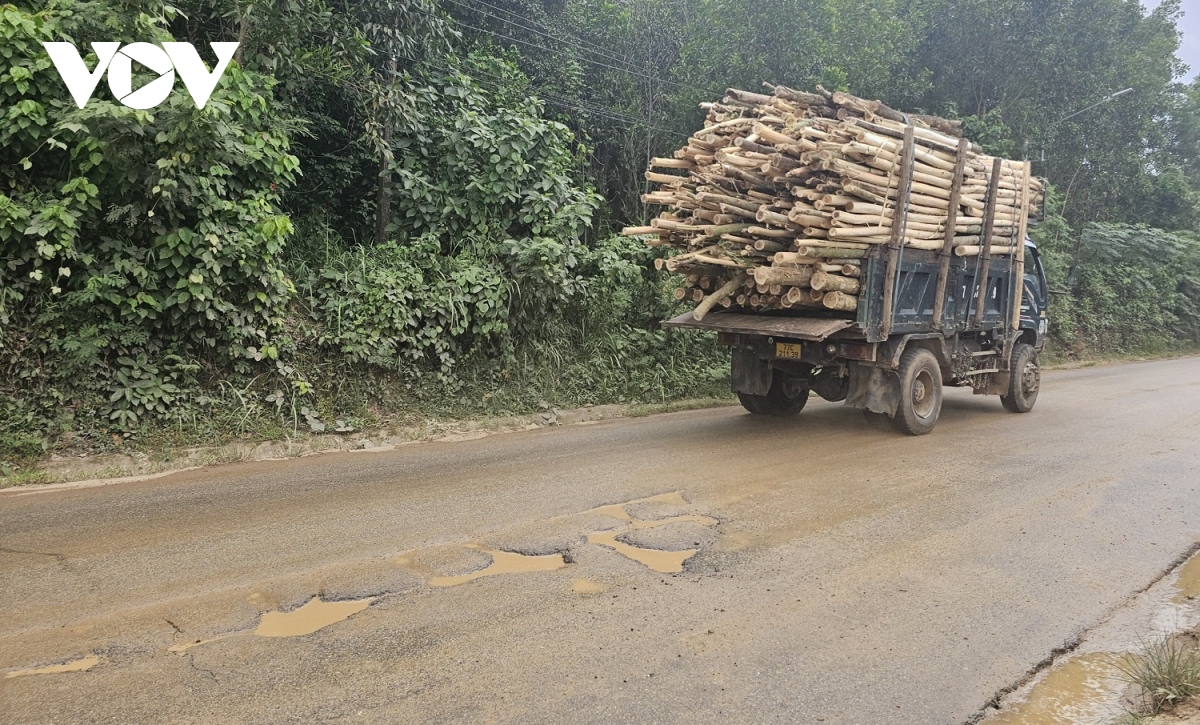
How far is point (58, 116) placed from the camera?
694 centimetres

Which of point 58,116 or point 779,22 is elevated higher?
point 779,22

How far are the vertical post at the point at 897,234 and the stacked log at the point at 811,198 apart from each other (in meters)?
0.02

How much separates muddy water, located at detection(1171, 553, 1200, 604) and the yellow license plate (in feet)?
13.8

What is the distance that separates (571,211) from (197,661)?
306 inches

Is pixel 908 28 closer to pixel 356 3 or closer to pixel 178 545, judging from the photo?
pixel 356 3

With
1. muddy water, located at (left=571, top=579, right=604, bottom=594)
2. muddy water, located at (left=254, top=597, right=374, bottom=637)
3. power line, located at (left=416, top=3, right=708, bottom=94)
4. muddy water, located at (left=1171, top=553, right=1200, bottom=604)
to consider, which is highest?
power line, located at (left=416, top=3, right=708, bottom=94)

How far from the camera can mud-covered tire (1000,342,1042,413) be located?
10727 mm

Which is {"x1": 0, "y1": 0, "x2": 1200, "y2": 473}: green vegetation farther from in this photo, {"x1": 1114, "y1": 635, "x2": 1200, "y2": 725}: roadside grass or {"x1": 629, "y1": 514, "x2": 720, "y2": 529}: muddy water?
{"x1": 1114, "y1": 635, "x2": 1200, "y2": 725}: roadside grass

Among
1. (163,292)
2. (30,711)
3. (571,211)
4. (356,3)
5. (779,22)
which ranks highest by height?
(779,22)

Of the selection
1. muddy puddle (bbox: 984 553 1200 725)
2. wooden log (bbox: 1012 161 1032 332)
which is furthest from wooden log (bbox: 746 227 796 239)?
muddy puddle (bbox: 984 553 1200 725)

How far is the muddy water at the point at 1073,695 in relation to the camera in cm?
325

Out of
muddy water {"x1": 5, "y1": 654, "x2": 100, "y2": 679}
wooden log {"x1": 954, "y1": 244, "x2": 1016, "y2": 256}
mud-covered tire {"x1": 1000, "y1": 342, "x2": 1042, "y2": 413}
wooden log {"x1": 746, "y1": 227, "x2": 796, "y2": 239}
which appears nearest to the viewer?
muddy water {"x1": 5, "y1": 654, "x2": 100, "y2": 679}

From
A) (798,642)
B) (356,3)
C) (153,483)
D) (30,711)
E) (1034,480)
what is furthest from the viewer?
(356,3)

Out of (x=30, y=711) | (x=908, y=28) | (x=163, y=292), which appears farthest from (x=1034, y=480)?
(x=908, y=28)
